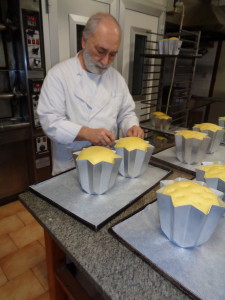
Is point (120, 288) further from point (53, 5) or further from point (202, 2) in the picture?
point (202, 2)

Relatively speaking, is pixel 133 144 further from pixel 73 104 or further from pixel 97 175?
pixel 73 104

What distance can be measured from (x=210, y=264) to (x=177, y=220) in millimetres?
133

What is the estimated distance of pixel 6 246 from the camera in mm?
1775

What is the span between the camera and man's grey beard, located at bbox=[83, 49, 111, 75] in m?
1.27

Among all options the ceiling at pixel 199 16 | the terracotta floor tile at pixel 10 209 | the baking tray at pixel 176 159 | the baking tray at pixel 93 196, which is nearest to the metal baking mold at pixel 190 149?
the baking tray at pixel 176 159

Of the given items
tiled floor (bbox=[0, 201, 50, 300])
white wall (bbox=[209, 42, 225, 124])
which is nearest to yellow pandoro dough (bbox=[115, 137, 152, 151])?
tiled floor (bbox=[0, 201, 50, 300])

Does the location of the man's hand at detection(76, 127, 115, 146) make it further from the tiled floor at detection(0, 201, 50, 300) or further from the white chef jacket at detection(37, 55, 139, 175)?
the tiled floor at detection(0, 201, 50, 300)

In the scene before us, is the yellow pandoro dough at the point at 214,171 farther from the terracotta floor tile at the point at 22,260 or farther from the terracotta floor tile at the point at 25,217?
the terracotta floor tile at the point at 25,217

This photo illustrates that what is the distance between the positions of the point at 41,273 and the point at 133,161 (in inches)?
47.2

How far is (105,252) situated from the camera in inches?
24.4

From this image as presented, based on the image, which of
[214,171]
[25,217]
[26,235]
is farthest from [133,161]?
[25,217]

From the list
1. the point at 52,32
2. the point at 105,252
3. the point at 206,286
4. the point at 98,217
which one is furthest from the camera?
the point at 52,32

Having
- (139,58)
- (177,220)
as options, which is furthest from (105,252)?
(139,58)

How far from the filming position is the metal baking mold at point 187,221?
578mm
